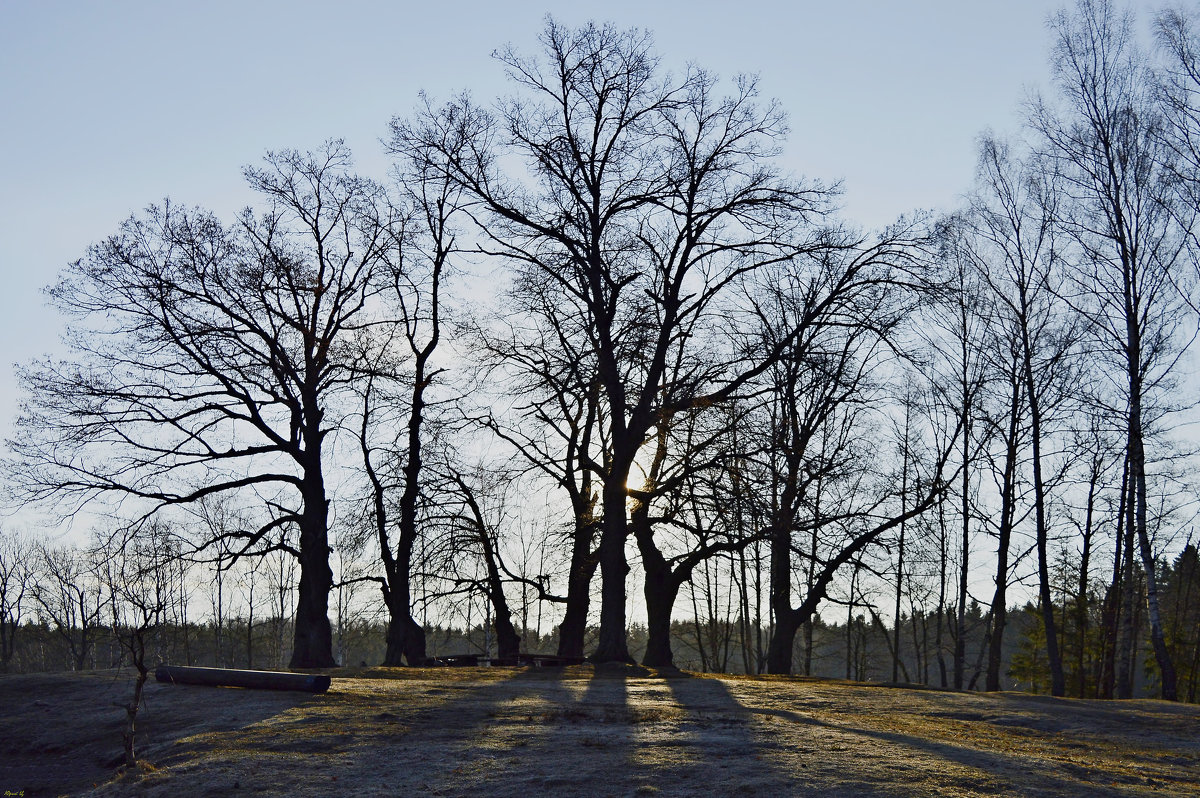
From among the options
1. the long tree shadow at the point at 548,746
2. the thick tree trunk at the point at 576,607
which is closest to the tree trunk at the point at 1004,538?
the thick tree trunk at the point at 576,607

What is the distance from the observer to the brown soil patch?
8945mm

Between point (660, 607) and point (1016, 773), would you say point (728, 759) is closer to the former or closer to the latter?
point (1016, 773)

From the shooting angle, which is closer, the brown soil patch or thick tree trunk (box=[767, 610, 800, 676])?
the brown soil patch

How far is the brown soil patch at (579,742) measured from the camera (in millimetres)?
8945

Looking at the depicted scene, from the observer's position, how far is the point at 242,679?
1491 cm

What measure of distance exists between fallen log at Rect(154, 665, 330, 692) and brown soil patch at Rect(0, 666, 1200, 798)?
0.71 feet

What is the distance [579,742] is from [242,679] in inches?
261

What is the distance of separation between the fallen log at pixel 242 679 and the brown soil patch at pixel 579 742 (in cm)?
22

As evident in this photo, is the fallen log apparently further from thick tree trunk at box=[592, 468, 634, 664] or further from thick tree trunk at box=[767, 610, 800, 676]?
thick tree trunk at box=[767, 610, 800, 676]

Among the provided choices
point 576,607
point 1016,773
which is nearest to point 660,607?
point 576,607

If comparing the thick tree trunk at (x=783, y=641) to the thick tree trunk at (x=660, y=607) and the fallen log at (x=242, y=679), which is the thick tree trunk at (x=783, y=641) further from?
the fallen log at (x=242, y=679)

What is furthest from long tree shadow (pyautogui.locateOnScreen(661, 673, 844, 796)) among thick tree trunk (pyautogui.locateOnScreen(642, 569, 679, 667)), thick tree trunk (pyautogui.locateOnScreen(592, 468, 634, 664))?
thick tree trunk (pyautogui.locateOnScreen(642, 569, 679, 667))

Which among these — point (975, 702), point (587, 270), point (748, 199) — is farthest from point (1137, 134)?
point (975, 702)

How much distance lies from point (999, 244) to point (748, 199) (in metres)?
9.62
